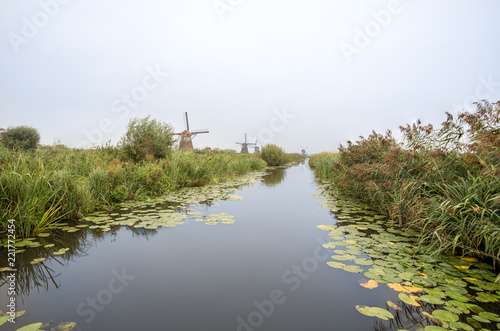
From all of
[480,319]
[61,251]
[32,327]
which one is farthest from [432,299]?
[61,251]

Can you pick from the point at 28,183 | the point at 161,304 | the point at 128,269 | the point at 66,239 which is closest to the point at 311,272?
the point at 161,304

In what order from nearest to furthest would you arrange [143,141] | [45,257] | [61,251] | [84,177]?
[45,257] → [61,251] → [84,177] → [143,141]

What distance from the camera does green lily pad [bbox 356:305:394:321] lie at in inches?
72.5

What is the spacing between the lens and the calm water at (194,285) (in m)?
1.86

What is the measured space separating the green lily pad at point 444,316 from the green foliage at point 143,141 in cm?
939

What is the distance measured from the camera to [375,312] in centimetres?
189

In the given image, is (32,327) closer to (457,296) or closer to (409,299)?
(409,299)

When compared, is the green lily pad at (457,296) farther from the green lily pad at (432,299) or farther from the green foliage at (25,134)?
the green foliage at (25,134)

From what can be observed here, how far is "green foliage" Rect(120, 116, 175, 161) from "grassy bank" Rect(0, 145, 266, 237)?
511mm

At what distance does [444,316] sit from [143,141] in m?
10.2

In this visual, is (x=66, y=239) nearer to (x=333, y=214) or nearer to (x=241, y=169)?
(x=333, y=214)

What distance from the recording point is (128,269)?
2.69m

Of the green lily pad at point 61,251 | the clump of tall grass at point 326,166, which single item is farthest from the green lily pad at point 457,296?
the clump of tall grass at point 326,166

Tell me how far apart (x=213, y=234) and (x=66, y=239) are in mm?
2167
